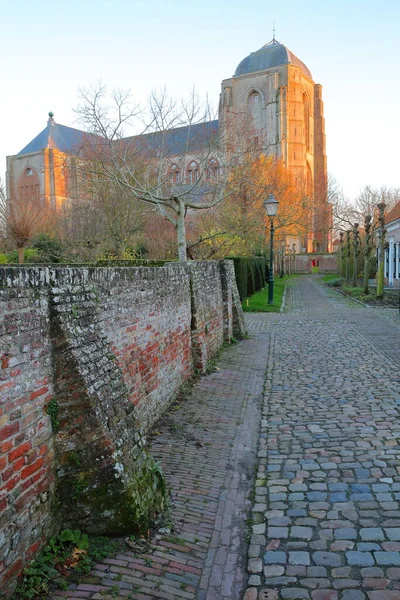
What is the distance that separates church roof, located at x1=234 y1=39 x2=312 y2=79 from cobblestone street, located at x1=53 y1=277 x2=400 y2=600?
65.4m

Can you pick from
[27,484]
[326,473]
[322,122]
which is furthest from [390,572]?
[322,122]

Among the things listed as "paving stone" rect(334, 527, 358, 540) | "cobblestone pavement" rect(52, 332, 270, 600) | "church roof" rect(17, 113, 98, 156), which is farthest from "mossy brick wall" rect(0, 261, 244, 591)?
"church roof" rect(17, 113, 98, 156)

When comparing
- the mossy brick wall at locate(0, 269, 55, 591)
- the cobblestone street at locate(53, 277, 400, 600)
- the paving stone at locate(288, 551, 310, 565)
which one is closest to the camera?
the mossy brick wall at locate(0, 269, 55, 591)

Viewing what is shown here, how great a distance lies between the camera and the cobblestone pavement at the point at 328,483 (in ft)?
11.5

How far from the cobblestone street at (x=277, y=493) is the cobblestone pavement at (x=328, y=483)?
0.01 metres

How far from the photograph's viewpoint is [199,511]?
4.43 meters

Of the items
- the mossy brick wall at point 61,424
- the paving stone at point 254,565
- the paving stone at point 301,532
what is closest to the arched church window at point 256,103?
the mossy brick wall at point 61,424

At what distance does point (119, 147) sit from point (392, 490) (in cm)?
1499

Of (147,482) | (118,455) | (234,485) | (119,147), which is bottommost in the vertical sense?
(234,485)

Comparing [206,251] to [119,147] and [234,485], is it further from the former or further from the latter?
[234,485]

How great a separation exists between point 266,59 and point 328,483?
234 feet

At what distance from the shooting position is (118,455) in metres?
3.80

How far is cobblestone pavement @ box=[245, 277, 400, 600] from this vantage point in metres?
3.50

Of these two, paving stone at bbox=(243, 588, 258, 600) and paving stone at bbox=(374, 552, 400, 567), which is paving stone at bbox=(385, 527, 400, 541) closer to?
paving stone at bbox=(374, 552, 400, 567)
